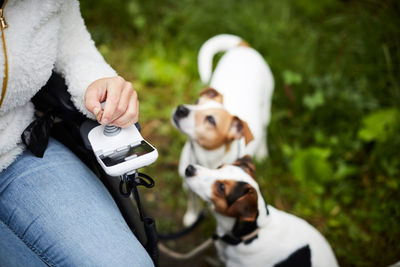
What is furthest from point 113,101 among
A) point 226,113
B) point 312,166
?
point 312,166

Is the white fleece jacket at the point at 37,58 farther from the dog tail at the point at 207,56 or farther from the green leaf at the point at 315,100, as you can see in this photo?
the green leaf at the point at 315,100

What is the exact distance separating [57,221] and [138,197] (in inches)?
10.9

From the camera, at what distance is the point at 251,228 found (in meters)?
1.54

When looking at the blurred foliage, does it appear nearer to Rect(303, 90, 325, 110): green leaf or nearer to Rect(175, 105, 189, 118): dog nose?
Rect(303, 90, 325, 110): green leaf

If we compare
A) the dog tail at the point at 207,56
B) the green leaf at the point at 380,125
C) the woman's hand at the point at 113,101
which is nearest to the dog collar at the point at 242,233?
the woman's hand at the point at 113,101

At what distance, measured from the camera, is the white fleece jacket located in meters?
0.98

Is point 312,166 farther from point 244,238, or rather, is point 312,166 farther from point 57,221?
point 57,221

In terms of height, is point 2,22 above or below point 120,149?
above

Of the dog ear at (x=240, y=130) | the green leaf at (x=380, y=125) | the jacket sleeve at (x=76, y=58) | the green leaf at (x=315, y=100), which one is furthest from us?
the green leaf at (x=315, y=100)

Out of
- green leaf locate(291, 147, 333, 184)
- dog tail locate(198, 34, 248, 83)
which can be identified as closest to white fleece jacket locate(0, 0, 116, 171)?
dog tail locate(198, 34, 248, 83)

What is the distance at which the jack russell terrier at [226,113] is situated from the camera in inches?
73.9

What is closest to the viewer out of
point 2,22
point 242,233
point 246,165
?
point 2,22

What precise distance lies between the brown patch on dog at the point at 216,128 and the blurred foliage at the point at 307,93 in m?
0.67

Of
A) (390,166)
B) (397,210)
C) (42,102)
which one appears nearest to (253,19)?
(390,166)
